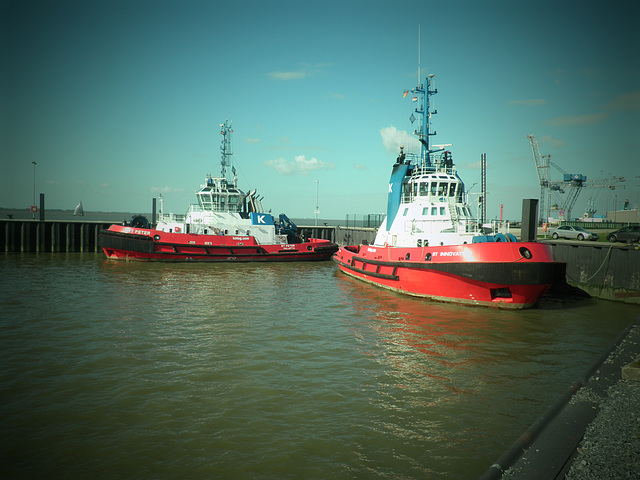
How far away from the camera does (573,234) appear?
29.9 metres

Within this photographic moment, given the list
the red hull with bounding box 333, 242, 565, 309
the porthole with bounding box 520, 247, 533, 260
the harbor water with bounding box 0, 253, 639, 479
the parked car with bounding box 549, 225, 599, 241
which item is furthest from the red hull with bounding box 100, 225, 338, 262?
the parked car with bounding box 549, 225, 599, 241

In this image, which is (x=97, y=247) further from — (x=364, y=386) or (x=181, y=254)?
(x=364, y=386)

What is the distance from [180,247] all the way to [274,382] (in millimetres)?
19659

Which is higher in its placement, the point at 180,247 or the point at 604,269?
the point at 180,247

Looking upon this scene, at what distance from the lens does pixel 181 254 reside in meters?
25.4

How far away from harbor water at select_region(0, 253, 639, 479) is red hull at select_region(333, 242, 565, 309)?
0.61m

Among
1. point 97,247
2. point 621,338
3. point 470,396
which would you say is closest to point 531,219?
point 621,338

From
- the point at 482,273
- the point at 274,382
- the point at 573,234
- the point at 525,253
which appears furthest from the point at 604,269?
the point at 573,234

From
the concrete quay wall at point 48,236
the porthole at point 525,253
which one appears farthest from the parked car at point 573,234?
the concrete quay wall at point 48,236

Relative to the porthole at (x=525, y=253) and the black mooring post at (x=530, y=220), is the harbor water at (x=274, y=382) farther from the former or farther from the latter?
the black mooring post at (x=530, y=220)

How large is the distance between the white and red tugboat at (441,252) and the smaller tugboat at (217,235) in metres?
7.09

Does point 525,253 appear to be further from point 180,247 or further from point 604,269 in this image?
point 180,247

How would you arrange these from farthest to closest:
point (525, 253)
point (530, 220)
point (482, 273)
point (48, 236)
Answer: point (48, 236) < point (530, 220) < point (482, 273) < point (525, 253)

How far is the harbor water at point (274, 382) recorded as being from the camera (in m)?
5.14
